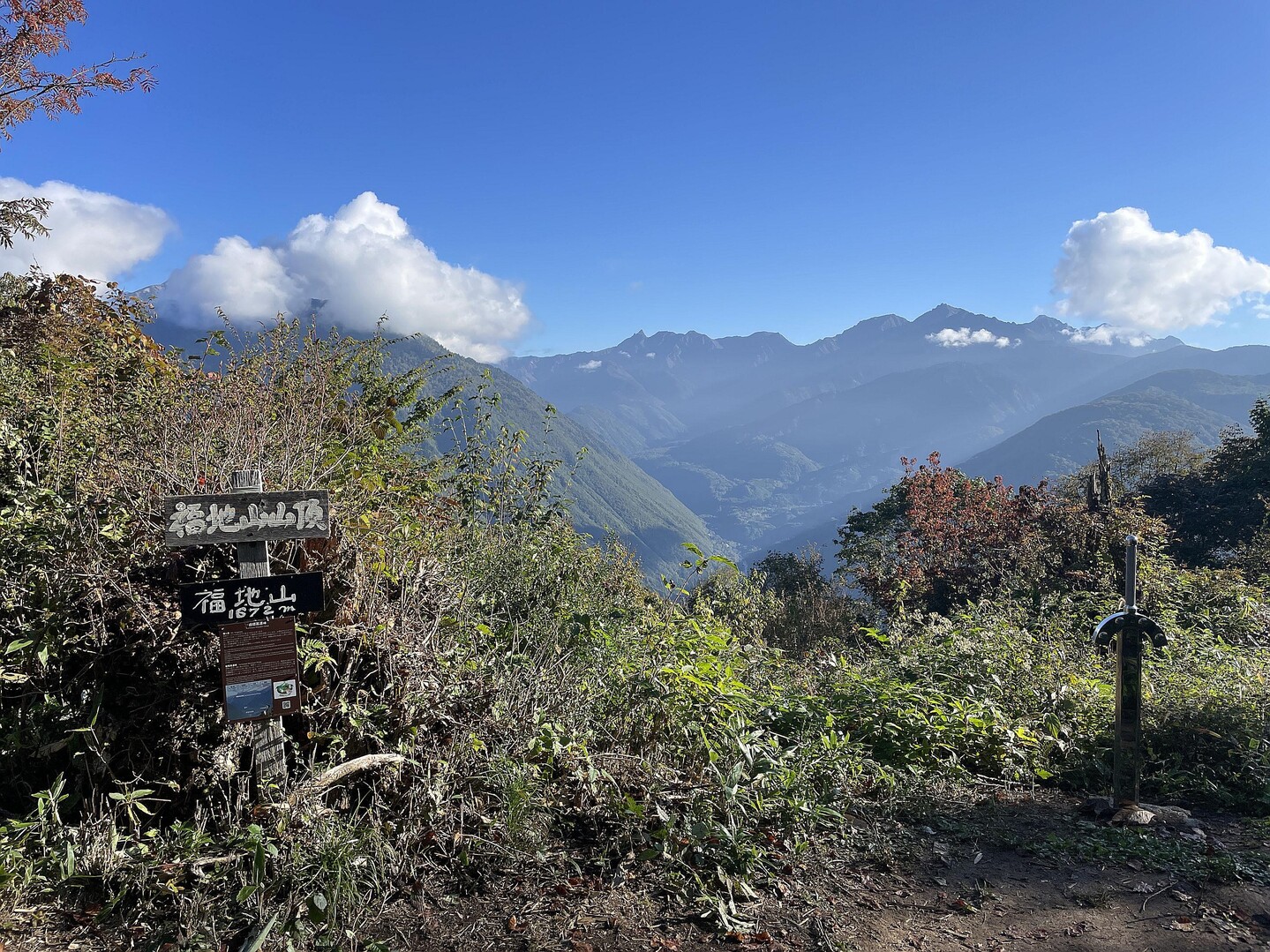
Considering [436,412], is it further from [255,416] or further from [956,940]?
[956,940]

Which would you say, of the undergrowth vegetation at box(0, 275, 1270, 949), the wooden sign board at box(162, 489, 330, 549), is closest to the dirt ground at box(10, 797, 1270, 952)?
the undergrowth vegetation at box(0, 275, 1270, 949)

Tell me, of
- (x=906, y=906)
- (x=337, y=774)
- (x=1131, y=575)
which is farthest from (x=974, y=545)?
(x=337, y=774)

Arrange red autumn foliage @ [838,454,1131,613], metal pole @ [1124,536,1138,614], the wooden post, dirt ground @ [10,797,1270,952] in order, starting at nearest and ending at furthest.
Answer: dirt ground @ [10,797,1270,952] < the wooden post < metal pole @ [1124,536,1138,614] < red autumn foliage @ [838,454,1131,613]

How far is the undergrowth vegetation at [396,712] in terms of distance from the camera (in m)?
3.00

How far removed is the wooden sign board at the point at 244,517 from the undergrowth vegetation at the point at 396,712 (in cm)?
43

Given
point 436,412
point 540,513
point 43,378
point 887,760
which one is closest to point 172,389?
point 43,378

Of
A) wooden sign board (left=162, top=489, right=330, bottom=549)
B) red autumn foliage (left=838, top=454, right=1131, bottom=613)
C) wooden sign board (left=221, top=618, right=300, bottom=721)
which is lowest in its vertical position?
red autumn foliage (left=838, top=454, right=1131, bottom=613)

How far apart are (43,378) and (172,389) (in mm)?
1207

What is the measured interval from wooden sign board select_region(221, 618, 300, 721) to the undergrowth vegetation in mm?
312

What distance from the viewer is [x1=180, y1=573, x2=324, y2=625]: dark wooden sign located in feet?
9.81

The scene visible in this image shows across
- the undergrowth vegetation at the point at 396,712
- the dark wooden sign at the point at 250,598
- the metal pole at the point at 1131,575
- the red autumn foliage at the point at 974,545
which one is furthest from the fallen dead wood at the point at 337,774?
the red autumn foliage at the point at 974,545

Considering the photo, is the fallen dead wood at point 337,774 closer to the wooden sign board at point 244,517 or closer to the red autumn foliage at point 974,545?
the wooden sign board at point 244,517

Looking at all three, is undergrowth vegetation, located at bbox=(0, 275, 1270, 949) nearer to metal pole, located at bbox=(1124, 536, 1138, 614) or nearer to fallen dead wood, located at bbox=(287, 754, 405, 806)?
fallen dead wood, located at bbox=(287, 754, 405, 806)

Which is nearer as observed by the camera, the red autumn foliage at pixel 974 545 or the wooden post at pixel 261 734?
the wooden post at pixel 261 734
